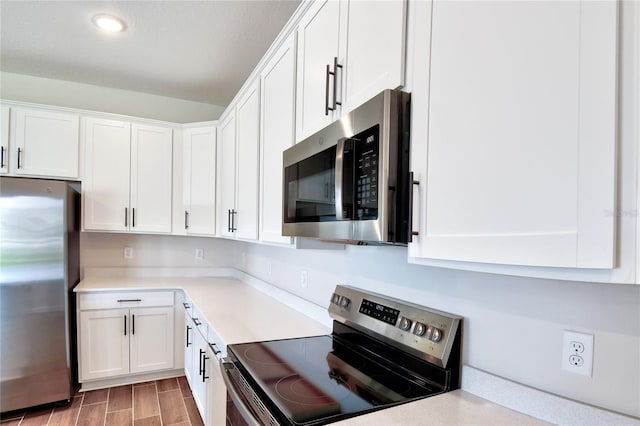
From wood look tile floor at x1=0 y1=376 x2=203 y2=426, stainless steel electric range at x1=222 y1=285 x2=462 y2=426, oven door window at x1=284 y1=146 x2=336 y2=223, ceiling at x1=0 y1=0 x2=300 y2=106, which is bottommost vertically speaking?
wood look tile floor at x1=0 y1=376 x2=203 y2=426

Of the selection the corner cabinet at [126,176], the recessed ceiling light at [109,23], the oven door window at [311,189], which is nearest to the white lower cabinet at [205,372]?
the oven door window at [311,189]

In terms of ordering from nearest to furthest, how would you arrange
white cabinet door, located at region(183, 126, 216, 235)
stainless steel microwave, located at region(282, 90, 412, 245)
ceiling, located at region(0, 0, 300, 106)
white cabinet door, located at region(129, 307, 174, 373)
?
stainless steel microwave, located at region(282, 90, 412, 245)
ceiling, located at region(0, 0, 300, 106)
white cabinet door, located at region(129, 307, 174, 373)
white cabinet door, located at region(183, 126, 216, 235)

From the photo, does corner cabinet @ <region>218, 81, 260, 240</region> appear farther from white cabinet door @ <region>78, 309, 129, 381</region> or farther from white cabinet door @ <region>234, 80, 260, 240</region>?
white cabinet door @ <region>78, 309, 129, 381</region>

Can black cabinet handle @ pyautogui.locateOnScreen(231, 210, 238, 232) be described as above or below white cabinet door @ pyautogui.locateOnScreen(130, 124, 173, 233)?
below

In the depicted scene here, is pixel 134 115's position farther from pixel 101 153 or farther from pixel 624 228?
pixel 624 228

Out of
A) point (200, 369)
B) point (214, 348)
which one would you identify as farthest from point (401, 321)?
point (200, 369)

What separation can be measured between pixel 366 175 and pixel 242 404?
0.84m

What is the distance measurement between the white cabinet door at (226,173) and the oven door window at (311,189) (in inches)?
46.8

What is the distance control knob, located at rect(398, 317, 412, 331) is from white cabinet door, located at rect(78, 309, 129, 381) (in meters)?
2.53

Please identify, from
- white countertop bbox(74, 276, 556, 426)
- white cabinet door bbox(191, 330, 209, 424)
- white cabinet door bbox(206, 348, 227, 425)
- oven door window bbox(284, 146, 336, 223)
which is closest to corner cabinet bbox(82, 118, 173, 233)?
white countertop bbox(74, 276, 556, 426)

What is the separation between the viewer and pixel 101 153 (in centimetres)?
300

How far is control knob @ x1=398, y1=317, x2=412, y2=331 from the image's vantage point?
119 centimetres

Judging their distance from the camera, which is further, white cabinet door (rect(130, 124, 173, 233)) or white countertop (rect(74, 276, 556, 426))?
white cabinet door (rect(130, 124, 173, 233))

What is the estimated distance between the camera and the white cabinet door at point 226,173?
2654 mm
